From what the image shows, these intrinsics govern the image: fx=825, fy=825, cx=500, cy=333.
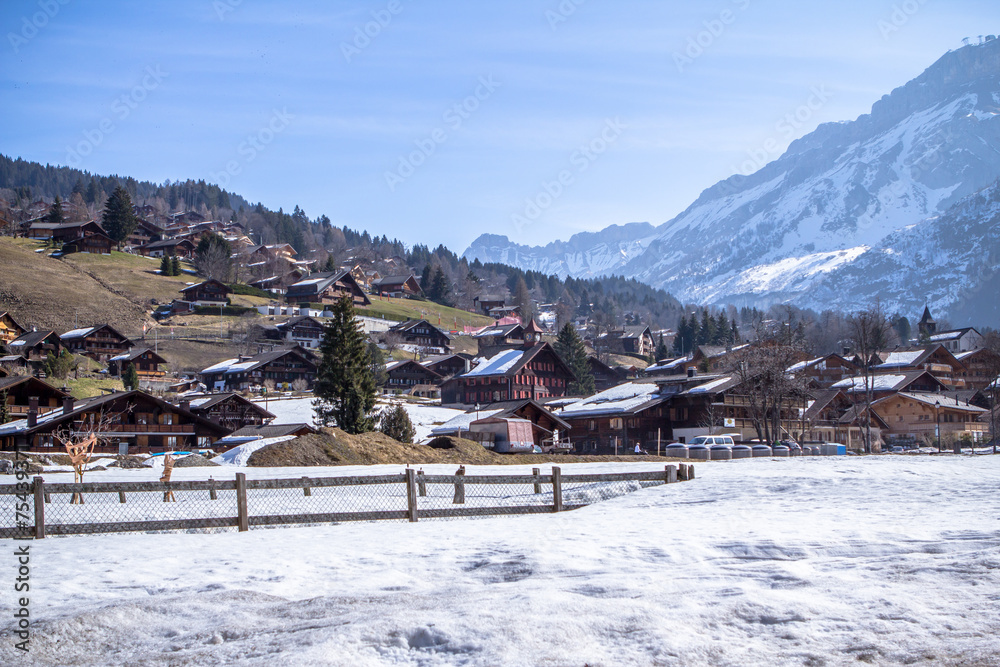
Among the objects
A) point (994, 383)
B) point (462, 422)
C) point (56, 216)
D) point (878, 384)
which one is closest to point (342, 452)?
point (462, 422)

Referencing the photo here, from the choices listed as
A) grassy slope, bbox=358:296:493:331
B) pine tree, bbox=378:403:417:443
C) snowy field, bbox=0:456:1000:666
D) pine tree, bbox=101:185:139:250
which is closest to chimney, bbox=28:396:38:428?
pine tree, bbox=378:403:417:443

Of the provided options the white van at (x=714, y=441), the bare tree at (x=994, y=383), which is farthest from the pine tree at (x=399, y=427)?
the bare tree at (x=994, y=383)

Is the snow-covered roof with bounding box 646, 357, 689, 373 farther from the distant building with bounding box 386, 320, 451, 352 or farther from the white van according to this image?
the white van

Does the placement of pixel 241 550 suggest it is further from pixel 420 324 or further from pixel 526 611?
pixel 420 324

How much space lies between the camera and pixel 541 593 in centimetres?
→ 1040

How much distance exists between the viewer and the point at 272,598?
435 inches

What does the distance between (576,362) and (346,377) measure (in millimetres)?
72569

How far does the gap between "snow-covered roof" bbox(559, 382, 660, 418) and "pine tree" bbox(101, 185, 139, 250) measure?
414 ft

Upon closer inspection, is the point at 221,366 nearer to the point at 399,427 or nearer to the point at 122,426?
the point at 122,426

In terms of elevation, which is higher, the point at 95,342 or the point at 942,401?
the point at 95,342

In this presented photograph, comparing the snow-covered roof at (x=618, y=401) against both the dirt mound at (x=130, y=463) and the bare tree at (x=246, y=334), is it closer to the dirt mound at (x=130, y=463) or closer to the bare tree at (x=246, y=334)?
the dirt mound at (x=130, y=463)

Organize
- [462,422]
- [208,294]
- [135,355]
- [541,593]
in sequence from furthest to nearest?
[208,294]
[135,355]
[462,422]
[541,593]

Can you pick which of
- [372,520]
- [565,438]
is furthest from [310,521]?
[565,438]

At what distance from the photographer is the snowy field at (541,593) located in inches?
336
